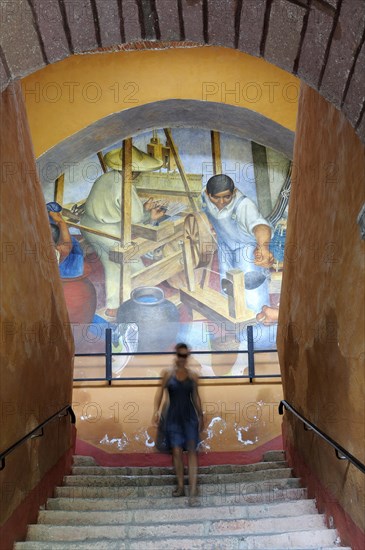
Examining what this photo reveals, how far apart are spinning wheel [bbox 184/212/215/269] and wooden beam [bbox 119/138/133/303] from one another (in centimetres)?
97

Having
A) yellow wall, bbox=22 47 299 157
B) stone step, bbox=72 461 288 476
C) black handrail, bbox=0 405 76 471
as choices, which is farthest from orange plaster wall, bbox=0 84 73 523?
yellow wall, bbox=22 47 299 157

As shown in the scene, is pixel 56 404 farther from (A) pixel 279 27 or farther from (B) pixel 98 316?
(B) pixel 98 316

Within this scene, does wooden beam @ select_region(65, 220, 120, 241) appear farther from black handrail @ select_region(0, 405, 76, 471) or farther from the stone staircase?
the stone staircase

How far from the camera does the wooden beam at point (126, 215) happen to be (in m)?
10.4

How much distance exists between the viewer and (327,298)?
158 inches

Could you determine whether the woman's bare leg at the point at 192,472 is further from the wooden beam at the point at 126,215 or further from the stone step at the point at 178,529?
the wooden beam at the point at 126,215

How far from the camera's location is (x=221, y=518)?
427cm

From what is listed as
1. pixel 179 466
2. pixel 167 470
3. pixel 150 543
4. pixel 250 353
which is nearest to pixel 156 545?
pixel 150 543

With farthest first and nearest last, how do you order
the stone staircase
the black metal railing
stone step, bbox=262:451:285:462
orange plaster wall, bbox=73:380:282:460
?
the black metal railing
orange plaster wall, bbox=73:380:282:460
stone step, bbox=262:451:285:462
the stone staircase

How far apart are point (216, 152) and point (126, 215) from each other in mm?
1820

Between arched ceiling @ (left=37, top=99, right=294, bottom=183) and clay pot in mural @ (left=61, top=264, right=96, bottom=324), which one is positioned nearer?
arched ceiling @ (left=37, top=99, right=294, bottom=183)

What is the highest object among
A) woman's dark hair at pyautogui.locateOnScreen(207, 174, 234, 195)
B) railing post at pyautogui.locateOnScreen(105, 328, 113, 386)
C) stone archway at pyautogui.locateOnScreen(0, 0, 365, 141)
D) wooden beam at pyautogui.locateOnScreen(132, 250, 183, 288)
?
woman's dark hair at pyautogui.locateOnScreen(207, 174, 234, 195)

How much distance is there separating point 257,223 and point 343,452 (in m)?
7.42

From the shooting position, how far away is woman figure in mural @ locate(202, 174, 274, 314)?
10.5m
